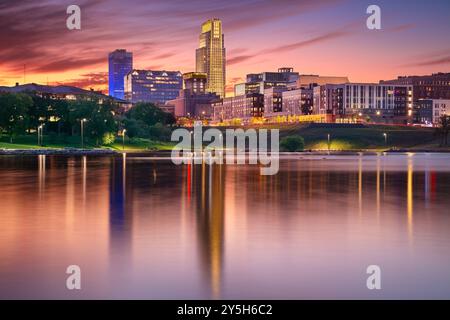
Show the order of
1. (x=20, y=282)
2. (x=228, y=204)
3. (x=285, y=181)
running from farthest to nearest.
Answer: (x=285, y=181) → (x=228, y=204) → (x=20, y=282)

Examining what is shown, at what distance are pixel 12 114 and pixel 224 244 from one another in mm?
128700

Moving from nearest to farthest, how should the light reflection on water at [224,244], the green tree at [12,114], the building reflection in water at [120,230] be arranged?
1. the light reflection on water at [224,244]
2. the building reflection in water at [120,230]
3. the green tree at [12,114]

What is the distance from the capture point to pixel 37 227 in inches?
798

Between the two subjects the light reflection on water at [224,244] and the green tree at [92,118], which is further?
the green tree at [92,118]

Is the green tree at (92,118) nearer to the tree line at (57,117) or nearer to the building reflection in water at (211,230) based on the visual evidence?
the tree line at (57,117)

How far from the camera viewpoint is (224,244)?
1684cm

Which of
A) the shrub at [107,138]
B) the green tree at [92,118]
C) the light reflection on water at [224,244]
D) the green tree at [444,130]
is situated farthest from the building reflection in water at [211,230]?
the green tree at [444,130]

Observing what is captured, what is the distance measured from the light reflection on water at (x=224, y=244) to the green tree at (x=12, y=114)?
108855 mm

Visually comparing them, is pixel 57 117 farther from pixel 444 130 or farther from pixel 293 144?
pixel 444 130

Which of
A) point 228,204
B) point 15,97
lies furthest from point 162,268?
point 15,97

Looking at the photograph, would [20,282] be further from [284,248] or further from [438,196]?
[438,196]

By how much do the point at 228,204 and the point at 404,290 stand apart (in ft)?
54.2

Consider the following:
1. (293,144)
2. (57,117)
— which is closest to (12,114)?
(57,117)

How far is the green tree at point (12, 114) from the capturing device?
134 metres
